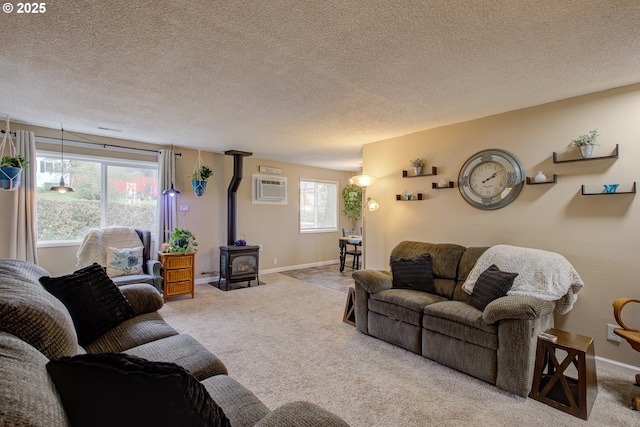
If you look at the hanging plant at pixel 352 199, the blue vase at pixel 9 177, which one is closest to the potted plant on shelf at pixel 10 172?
the blue vase at pixel 9 177

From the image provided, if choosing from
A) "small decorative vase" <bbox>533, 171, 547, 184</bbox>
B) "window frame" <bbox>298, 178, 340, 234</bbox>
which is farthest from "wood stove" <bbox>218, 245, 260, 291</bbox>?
"small decorative vase" <bbox>533, 171, 547, 184</bbox>

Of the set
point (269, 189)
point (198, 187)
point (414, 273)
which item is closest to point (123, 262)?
point (198, 187)

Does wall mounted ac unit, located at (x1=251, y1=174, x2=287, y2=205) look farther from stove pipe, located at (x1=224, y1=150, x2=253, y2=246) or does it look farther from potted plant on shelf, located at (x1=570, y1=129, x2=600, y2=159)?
potted plant on shelf, located at (x1=570, y1=129, x2=600, y2=159)

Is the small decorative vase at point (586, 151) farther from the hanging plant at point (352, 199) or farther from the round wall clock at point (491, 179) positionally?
the hanging plant at point (352, 199)

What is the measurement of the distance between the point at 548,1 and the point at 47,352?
2.83m

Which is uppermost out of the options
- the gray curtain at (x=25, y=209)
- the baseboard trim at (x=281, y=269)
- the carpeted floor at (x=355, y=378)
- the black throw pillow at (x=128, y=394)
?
the gray curtain at (x=25, y=209)

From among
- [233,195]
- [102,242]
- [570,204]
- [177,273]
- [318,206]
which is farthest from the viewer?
[318,206]

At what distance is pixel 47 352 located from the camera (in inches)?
47.6

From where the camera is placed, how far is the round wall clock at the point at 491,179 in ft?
10.8

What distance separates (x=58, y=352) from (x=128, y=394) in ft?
2.44

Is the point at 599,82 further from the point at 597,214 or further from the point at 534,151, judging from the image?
the point at 597,214

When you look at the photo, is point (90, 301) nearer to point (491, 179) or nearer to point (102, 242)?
point (102, 242)

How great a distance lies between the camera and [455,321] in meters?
2.60

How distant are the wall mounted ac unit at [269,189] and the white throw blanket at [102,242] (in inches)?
95.1
